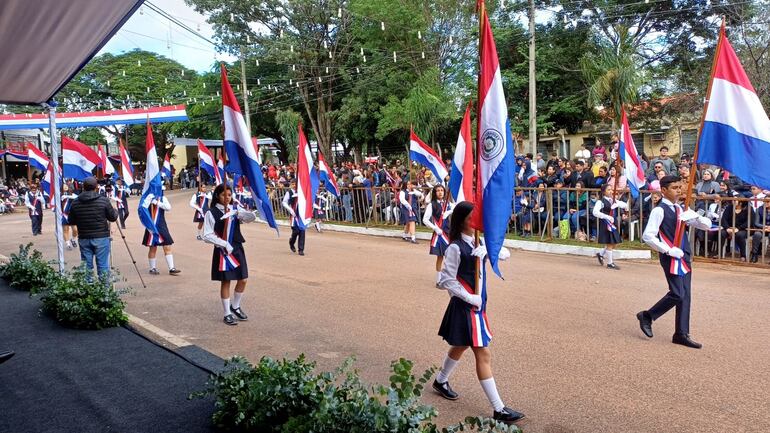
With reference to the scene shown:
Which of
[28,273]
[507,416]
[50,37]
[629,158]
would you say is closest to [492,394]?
[507,416]

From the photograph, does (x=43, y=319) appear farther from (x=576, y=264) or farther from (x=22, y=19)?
(x=576, y=264)

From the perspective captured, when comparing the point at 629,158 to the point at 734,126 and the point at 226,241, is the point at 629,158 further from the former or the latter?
the point at 226,241

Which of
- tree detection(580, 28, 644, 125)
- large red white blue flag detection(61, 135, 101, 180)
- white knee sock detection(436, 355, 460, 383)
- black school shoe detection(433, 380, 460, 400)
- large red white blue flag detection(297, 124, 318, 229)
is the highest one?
tree detection(580, 28, 644, 125)

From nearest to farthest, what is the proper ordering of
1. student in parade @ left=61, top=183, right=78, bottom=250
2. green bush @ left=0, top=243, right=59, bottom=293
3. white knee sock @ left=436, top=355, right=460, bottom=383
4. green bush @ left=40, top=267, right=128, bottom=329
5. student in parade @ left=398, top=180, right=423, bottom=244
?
white knee sock @ left=436, top=355, right=460, bottom=383 → green bush @ left=40, top=267, right=128, bottom=329 → green bush @ left=0, top=243, right=59, bottom=293 → student in parade @ left=61, top=183, right=78, bottom=250 → student in parade @ left=398, top=180, right=423, bottom=244

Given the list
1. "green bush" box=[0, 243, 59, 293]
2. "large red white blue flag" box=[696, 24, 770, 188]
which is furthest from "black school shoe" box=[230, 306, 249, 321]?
"large red white blue flag" box=[696, 24, 770, 188]

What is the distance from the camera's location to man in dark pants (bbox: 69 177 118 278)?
27.8 feet

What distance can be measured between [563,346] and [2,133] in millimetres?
48892

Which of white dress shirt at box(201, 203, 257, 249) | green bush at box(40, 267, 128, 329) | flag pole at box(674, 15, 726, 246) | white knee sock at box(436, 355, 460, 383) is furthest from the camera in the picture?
white dress shirt at box(201, 203, 257, 249)

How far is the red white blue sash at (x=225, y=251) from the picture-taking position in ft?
23.4

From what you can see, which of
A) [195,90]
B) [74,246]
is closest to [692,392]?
[74,246]

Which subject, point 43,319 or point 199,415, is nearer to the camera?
point 199,415

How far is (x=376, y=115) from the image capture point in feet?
89.4

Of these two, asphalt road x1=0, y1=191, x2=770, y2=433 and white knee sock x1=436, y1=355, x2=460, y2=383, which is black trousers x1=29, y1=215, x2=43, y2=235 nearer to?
asphalt road x1=0, y1=191, x2=770, y2=433

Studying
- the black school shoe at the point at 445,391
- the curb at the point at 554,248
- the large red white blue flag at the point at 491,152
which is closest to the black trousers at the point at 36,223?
the curb at the point at 554,248
